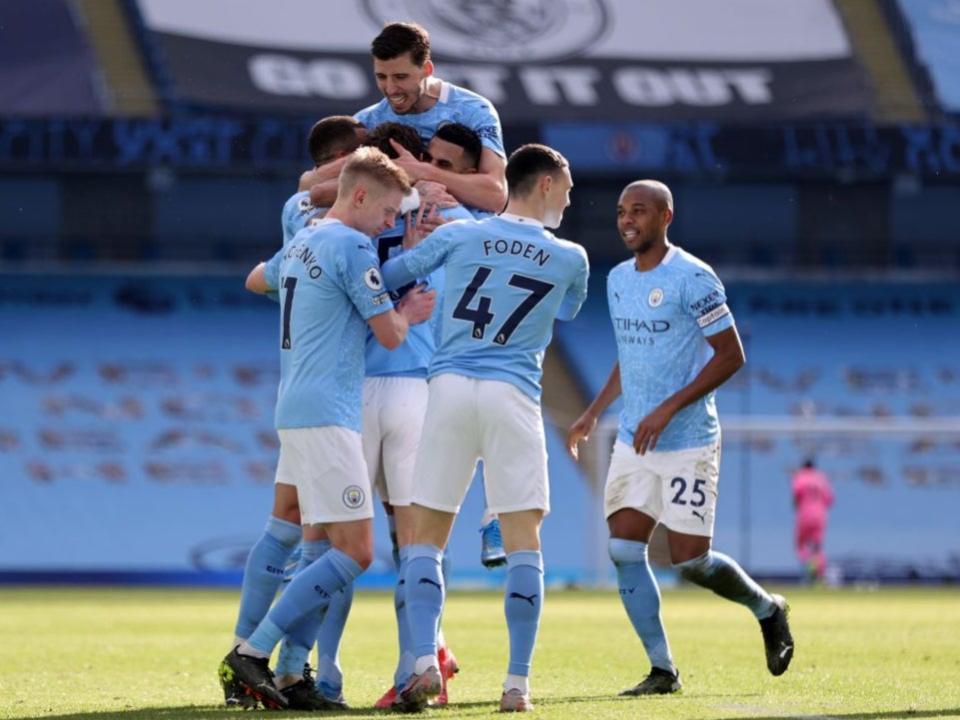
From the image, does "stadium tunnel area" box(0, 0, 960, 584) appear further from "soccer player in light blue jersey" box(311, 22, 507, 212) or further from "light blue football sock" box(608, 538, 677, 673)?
→ "soccer player in light blue jersey" box(311, 22, 507, 212)

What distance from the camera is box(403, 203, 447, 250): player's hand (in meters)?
7.23

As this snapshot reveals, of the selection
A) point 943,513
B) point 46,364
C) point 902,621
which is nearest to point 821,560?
point 943,513

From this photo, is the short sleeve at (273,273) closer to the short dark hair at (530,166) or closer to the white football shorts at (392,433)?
the white football shorts at (392,433)

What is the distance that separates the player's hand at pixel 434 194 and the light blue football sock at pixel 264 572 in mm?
1450

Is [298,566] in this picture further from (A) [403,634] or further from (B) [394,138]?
(B) [394,138]

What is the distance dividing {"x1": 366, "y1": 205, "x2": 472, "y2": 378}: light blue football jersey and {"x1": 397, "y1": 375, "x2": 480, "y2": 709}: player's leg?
1.80 ft

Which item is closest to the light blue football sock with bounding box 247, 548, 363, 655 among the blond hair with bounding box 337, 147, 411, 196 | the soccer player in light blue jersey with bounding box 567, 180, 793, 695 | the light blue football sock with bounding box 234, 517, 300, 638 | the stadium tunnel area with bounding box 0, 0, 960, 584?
the light blue football sock with bounding box 234, 517, 300, 638

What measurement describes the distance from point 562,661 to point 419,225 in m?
3.31

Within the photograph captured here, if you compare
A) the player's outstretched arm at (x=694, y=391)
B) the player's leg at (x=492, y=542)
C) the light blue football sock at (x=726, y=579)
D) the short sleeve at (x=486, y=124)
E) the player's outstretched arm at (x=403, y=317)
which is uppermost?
the short sleeve at (x=486, y=124)

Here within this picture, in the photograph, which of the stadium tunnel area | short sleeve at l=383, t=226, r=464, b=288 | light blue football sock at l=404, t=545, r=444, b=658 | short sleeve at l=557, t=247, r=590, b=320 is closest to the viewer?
light blue football sock at l=404, t=545, r=444, b=658

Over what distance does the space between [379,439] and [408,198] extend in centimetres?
102

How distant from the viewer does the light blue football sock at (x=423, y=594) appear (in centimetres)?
659

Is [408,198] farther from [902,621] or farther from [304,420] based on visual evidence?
[902,621]

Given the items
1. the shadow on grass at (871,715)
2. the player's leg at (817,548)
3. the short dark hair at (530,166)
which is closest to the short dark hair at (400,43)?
the short dark hair at (530,166)
